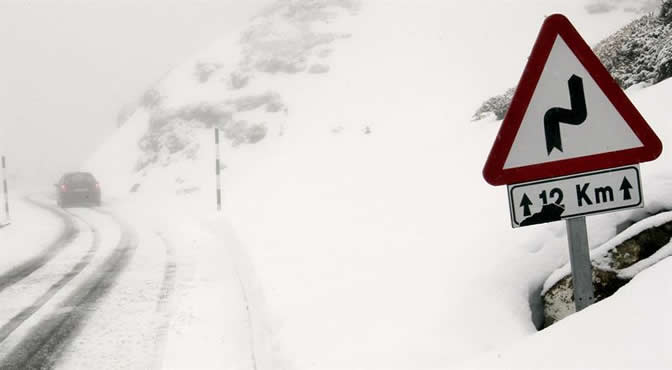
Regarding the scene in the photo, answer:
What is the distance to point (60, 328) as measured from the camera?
4863mm

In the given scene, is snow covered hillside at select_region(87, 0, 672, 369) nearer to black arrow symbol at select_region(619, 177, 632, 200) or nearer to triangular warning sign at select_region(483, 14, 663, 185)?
black arrow symbol at select_region(619, 177, 632, 200)

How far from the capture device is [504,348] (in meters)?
2.63

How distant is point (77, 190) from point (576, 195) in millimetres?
21753

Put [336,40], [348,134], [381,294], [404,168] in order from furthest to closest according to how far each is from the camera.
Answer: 1. [336,40]
2. [348,134]
3. [404,168]
4. [381,294]

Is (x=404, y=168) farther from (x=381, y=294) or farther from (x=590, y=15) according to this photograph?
(x=590, y=15)

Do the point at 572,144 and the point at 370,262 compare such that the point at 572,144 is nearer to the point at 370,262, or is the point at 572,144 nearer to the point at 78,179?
the point at 370,262

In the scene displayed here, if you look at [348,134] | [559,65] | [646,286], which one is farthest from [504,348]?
[348,134]

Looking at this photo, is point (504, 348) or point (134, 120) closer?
point (504, 348)

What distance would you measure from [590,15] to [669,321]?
3406 cm

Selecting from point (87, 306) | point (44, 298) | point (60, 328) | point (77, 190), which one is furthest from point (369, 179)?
point (77, 190)

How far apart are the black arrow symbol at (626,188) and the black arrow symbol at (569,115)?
0.97ft

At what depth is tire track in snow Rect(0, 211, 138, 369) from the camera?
407 centimetres

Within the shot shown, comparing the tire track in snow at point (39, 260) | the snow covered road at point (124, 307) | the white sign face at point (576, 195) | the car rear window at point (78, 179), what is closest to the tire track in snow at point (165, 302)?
the snow covered road at point (124, 307)

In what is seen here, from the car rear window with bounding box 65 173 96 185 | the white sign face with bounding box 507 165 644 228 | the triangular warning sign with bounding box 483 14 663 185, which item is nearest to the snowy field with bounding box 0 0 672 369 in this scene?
the white sign face with bounding box 507 165 644 228
